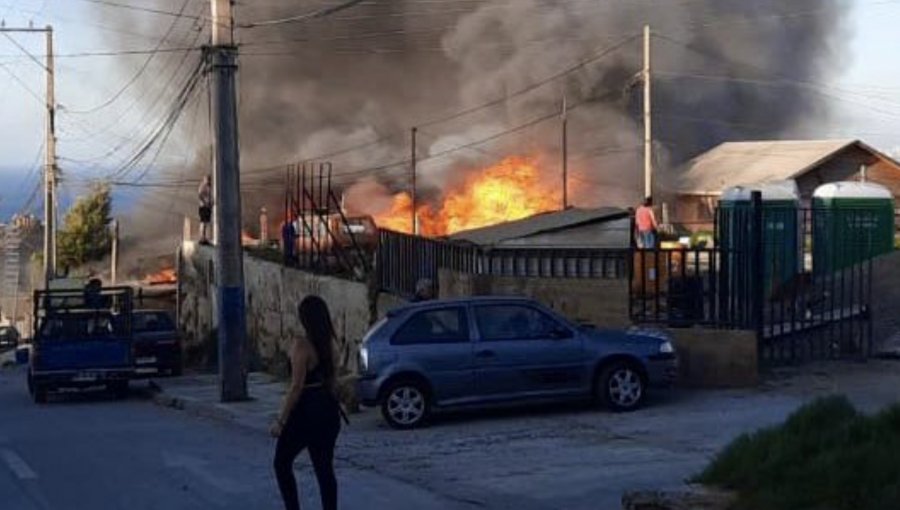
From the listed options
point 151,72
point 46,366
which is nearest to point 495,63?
point 151,72

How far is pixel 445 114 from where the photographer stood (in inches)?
2544

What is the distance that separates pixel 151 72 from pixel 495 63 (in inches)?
567

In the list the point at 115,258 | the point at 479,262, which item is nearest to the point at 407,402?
the point at 479,262

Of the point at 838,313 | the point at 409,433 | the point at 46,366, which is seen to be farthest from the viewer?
the point at 46,366

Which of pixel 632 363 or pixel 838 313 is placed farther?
pixel 838 313

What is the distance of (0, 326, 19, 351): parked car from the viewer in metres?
64.4

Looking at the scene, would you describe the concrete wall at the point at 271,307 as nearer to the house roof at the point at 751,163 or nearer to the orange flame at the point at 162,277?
the orange flame at the point at 162,277

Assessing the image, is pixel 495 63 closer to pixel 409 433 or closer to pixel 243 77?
pixel 243 77

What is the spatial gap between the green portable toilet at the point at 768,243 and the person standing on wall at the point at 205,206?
15.4 m

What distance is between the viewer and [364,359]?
17312mm

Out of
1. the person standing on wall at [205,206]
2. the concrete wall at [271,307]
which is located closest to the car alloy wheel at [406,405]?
the concrete wall at [271,307]

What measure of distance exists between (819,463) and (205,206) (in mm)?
27389

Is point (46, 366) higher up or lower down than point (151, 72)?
lower down

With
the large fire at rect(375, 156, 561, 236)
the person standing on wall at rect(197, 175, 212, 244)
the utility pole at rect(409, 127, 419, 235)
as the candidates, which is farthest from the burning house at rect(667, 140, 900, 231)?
the person standing on wall at rect(197, 175, 212, 244)
